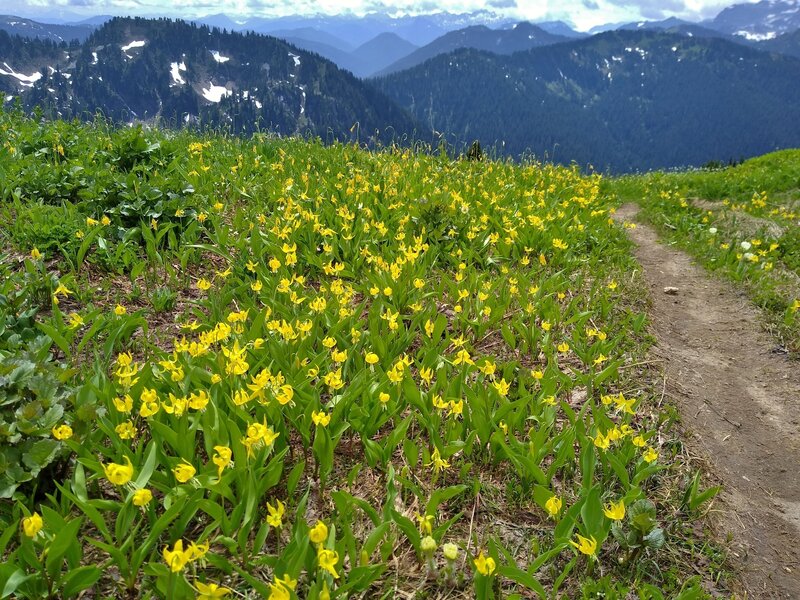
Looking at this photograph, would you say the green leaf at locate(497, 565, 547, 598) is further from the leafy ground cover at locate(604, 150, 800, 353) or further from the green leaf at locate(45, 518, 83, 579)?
the leafy ground cover at locate(604, 150, 800, 353)

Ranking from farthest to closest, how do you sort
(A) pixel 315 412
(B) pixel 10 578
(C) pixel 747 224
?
(C) pixel 747 224, (A) pixel 315 412, (B) pixel 10 578

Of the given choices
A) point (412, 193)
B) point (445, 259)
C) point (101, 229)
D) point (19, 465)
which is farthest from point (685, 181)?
point (19, 465)

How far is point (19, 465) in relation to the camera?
221 cm

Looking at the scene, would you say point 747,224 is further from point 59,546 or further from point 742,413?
point 59,546

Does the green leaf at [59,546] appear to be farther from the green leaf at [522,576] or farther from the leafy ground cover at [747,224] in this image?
the leafy ground cover at [747,224]

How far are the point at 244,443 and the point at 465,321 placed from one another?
2.29 meters

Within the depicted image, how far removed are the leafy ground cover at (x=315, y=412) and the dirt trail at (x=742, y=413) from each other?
10.0 inches

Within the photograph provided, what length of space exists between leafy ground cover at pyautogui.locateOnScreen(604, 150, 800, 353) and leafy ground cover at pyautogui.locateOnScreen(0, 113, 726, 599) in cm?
177

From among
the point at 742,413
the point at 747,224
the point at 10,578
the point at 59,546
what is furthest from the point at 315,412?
the point at 747,224

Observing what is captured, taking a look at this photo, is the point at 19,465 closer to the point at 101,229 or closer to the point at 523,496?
the point at 523,496

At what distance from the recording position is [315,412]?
102 inches

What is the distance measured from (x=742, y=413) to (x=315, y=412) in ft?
11.0

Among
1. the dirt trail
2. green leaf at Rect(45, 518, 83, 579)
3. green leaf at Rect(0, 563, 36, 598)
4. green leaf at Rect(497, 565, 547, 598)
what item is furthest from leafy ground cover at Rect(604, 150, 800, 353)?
green leaf at Rect(0, 563, 36, 598)

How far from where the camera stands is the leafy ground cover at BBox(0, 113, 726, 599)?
2133 mm
